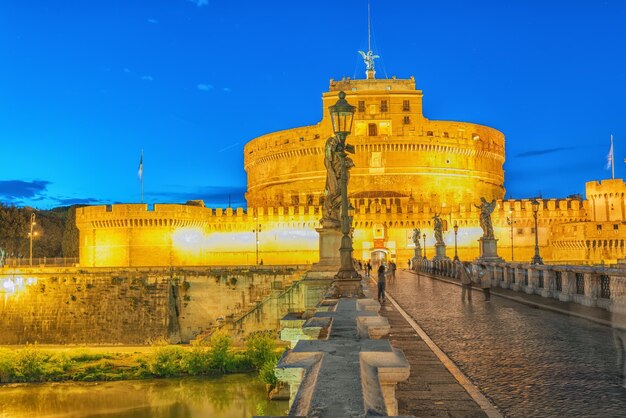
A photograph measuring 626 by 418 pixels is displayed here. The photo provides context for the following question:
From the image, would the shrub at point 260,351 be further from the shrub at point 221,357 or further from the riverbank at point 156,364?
the shrub at point 221,357

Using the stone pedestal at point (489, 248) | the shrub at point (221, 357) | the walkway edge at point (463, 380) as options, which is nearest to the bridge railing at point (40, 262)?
the shrub at point (221, 357)

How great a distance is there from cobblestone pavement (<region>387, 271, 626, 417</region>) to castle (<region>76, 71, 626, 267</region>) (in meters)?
36.0

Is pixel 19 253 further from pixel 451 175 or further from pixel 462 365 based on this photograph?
pixel 462 365

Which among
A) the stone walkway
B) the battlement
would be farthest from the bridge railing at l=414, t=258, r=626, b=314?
the battlement

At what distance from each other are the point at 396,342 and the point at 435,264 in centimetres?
2712

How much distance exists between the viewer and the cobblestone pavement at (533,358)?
498 cm

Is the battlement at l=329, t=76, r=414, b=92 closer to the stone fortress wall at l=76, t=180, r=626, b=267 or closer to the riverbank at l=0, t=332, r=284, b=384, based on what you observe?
the stone fortress wall at l=76, t=180, r=626, b=267

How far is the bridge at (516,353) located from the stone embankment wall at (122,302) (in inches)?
867

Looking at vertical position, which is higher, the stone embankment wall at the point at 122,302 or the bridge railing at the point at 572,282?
the bridge railing at the point at 572,282

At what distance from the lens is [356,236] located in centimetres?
5638

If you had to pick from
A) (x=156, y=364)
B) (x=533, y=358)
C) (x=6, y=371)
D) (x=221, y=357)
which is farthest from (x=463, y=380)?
(x=6, y=371)

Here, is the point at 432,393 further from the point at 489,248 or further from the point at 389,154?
the point at 389,154

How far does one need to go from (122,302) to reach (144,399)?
19187 mm

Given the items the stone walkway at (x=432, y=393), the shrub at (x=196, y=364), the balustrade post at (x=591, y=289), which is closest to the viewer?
the stone walkway at (x=432, y=393)
